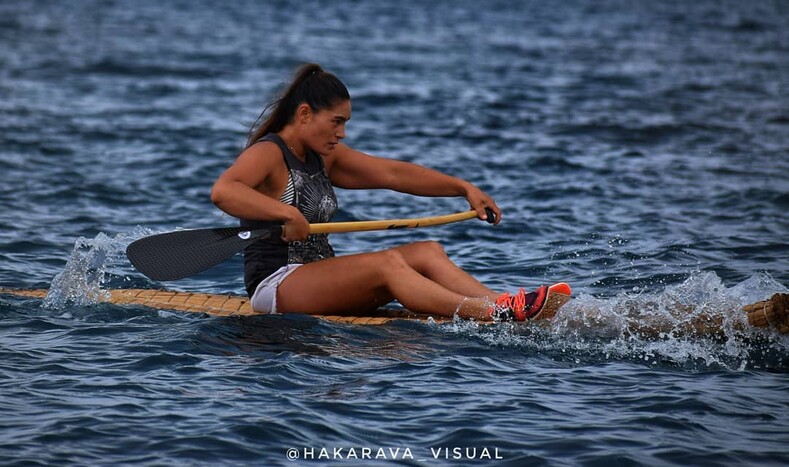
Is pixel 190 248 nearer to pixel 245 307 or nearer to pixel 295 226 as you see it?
pixel 245 307

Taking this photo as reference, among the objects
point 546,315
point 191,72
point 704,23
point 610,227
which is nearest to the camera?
point 546,315

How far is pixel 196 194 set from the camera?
13.0 metres

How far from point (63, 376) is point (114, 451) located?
4.21 ft

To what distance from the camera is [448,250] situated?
1080 centimetres

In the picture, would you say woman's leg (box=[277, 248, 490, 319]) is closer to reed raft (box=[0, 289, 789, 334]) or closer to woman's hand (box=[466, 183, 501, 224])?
reed raft (box=[0, 289, 789, 334])

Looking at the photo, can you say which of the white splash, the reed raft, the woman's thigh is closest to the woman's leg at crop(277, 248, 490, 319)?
the woman's thigh

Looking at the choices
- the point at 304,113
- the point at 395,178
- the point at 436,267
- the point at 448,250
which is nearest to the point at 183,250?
the point at 304,113

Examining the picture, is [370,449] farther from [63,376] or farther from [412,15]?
[412,15]

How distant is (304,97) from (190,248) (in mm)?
1233

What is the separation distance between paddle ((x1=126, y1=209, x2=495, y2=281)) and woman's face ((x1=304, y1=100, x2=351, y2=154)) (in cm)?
59

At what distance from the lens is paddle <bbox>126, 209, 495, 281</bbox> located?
7.38 metres

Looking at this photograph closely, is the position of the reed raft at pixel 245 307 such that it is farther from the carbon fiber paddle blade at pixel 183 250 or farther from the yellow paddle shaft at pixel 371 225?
the yellow paddle shaft at pixel 371 225

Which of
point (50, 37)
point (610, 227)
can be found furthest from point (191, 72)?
point (610, 227)

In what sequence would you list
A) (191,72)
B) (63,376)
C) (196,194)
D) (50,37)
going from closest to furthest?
(63,376) < (196,194) < (191,72) < (50,37)
